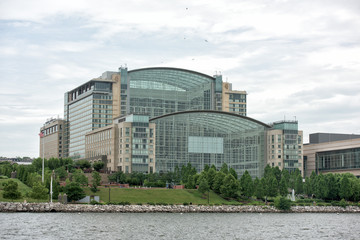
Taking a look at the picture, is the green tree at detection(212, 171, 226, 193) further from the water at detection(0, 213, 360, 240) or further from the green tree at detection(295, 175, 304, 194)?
the water at detection(0, 213, 360, 240)

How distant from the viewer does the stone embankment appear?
133375 millimetres

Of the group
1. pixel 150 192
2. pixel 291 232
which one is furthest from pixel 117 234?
pixel 150 192

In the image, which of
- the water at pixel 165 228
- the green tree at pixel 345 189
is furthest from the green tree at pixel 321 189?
the water at pixel 165 228

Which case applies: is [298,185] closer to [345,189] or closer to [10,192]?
[345,189]

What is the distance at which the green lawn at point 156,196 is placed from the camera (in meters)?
156

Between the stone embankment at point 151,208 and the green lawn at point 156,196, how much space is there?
7.45m

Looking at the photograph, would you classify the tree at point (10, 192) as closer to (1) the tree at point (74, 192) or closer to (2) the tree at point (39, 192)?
(2) the tree at point (39, 192)

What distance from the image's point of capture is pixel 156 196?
16325 cm

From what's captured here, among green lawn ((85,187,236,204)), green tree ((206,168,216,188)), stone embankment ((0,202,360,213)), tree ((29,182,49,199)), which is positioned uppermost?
green tree ((206,168,216,188))

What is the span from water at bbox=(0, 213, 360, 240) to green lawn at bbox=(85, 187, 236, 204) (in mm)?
35167

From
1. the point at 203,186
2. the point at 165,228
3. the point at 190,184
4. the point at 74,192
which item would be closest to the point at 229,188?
the point at 203,186

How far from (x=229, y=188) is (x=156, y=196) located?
2170 centimetres

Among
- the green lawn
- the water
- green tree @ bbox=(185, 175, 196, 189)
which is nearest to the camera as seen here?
the water

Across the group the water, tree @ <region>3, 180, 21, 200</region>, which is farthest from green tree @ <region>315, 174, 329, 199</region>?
tree @ <region>3, 180, 21, 200</region>
